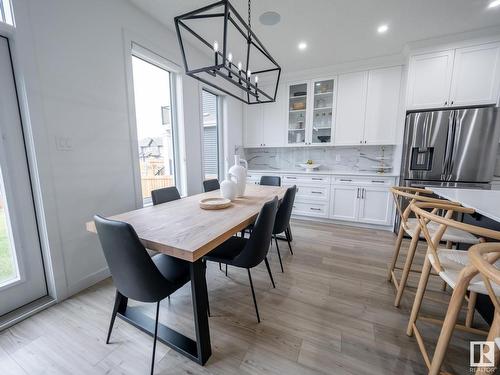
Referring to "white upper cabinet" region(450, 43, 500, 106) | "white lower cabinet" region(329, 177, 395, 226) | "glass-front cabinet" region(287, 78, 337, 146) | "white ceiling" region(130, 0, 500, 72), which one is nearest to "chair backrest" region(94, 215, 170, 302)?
"white ceiling" region(130, 0, 500, 72)

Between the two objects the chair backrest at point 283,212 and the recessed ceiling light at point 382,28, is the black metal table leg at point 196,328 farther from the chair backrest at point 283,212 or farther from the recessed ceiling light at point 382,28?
the recessed ceiling light at point 382,28

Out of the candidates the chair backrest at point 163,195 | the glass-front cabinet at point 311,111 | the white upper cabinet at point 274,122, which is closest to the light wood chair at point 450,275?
the chair backrest at point 163,195

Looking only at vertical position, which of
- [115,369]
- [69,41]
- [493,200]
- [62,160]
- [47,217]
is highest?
[69,41]

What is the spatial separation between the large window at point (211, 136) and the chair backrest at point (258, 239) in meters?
2.48

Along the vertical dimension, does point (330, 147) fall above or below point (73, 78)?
below

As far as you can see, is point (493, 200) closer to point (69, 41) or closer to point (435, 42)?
point (435, 42)

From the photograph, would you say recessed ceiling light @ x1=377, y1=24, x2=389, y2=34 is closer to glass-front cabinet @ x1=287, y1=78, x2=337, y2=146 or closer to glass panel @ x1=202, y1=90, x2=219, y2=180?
glass-front cabinet @ x1=287, y1=78, x2=337, y2=146

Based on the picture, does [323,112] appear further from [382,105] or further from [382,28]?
[382,28]

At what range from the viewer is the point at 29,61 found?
4.91ft

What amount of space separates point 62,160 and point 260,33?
2.60 m

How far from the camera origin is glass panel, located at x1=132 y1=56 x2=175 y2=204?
247cm

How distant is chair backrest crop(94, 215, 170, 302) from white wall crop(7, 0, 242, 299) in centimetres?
100

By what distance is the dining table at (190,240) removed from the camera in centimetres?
110

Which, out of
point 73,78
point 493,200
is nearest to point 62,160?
point 73,78
